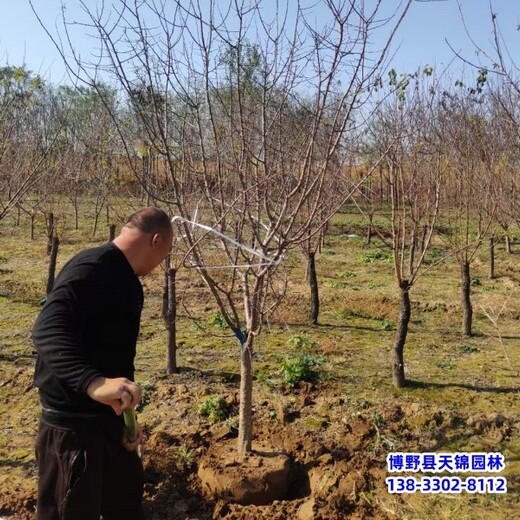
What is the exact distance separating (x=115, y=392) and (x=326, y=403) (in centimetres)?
288

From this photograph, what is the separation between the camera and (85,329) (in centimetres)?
196

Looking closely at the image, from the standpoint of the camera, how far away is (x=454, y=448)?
12.2 feet

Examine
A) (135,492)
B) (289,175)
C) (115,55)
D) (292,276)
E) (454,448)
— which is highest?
(115,55)

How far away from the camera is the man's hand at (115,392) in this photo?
5.74ft

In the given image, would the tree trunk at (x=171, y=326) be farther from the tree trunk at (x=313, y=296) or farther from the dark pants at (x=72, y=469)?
the dark pants at (x=72, y=469)

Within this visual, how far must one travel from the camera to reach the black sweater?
1858mm

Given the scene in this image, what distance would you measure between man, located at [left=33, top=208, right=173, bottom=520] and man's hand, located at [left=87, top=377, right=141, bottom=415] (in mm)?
102

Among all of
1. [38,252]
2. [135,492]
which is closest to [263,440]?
[135,492]

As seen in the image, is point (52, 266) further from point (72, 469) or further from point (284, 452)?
point (72, 469)

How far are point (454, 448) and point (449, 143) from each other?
3.53 m

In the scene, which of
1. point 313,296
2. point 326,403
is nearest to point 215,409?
point 326,403

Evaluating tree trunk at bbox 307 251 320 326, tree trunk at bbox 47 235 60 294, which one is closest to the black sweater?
tree trunk at bbox 307 251 320 326

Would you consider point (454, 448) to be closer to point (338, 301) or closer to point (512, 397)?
point (512, 397)

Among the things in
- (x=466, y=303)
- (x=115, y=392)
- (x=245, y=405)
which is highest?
(x=115, y=392)
